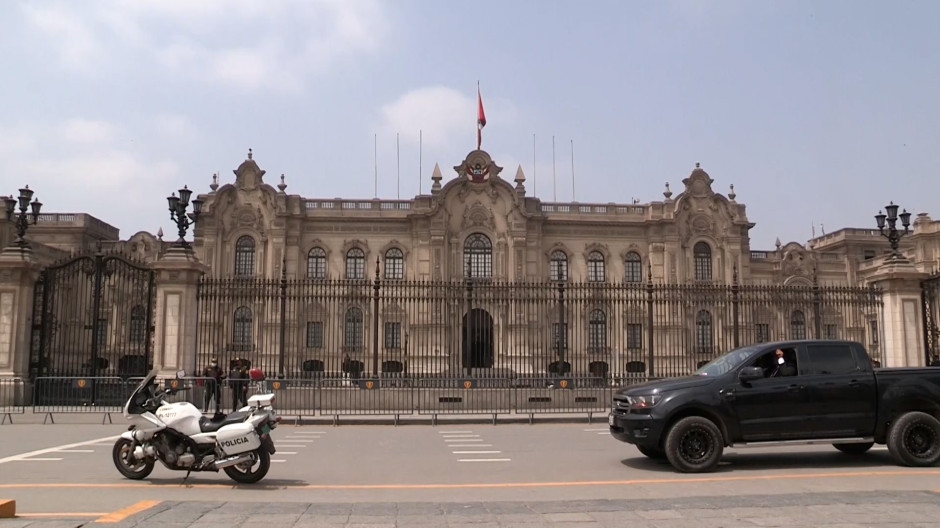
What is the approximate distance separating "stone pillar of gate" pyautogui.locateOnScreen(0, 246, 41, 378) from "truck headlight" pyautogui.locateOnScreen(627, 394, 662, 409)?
57.2 feet

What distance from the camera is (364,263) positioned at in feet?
142

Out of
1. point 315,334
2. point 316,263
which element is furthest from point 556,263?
point 315,334

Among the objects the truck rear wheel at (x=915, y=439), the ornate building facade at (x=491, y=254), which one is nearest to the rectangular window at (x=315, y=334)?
the ornate building facade at (x=491, y=254)

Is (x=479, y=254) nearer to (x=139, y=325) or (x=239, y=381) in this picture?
(x=139, y=325)

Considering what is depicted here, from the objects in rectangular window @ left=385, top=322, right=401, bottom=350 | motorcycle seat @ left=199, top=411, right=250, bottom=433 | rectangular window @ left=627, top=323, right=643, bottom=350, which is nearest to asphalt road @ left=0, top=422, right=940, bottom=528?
motorcycle seat @ left=199, top=411, right=250, bottom=433

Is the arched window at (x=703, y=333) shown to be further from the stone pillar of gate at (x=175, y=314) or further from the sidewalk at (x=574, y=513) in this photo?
the sidewalk at (x=574, y=513)

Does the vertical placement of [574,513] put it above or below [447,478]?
above

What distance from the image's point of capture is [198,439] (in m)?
9.20

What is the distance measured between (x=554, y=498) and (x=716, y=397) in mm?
3073

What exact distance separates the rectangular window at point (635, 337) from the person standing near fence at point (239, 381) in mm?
22735

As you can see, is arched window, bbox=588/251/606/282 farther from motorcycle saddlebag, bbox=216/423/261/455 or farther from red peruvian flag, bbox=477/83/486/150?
motorcycle saddlebag, bbox=216/423/261/455

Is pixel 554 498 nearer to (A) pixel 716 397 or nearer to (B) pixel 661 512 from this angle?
(B) pixel 661 512

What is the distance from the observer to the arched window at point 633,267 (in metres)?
44.3

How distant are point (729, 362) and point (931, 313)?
14293 mm
